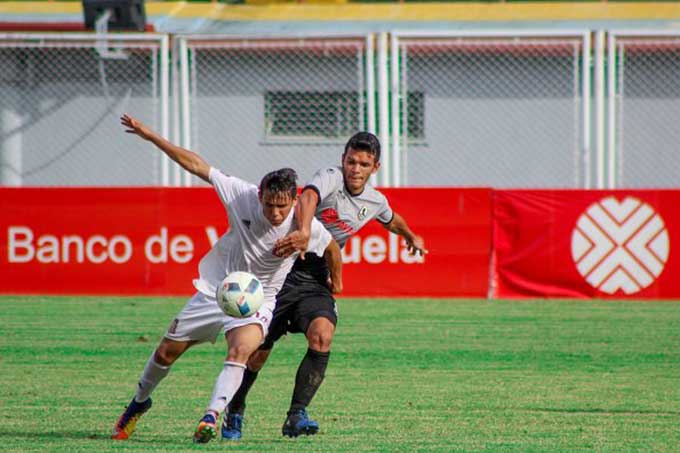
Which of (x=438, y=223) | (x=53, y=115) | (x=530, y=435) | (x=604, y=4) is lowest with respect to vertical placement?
(x=530, y=435)

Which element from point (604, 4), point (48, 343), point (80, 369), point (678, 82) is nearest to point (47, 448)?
point (80, 369)

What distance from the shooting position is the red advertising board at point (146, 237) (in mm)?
17188

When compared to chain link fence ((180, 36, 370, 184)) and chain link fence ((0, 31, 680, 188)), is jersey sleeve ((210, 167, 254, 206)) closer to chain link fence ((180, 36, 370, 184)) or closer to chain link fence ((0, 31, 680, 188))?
chain link fence ((180, 36, 370, 184))

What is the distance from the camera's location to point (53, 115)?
27219 mm

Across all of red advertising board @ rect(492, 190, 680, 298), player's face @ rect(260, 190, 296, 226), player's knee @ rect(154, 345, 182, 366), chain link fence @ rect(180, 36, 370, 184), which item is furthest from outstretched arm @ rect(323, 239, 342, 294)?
chain link fence @ rect(180, 36, 370, 184)

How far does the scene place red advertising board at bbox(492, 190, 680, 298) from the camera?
1688 centimetres

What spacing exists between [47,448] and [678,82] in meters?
18.6

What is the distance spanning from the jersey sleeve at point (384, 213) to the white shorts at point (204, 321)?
4.85 feet

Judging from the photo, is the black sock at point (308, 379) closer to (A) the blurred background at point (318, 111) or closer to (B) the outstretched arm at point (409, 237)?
(B) the outstretched arm at point (409, 237)

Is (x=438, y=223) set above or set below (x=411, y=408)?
above

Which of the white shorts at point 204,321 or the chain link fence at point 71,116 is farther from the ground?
the chain link fence at point 71,116

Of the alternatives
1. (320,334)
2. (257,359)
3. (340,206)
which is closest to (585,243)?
(340,206)

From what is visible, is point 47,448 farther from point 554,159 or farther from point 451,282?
point 554,159

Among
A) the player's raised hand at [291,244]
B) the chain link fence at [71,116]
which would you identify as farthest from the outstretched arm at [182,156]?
the chain link fence at [71,116]
